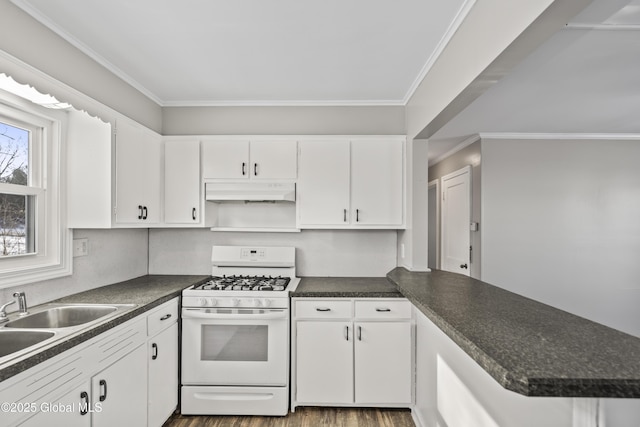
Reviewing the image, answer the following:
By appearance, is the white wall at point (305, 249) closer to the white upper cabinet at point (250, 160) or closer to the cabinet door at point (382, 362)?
the white upper cabinet at point (250, 160)

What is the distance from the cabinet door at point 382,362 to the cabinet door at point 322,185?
3.09 feet

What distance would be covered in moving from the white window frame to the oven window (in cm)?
106

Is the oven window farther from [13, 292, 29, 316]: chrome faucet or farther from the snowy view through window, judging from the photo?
the snowy view through window

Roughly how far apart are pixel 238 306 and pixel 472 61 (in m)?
2.18

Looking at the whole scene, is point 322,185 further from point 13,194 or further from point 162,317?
point 13,194

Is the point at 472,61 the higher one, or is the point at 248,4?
the point at 248,4

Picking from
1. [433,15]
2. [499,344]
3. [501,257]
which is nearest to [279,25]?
[433,15]

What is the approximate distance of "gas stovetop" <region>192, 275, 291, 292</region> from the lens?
8.52ft

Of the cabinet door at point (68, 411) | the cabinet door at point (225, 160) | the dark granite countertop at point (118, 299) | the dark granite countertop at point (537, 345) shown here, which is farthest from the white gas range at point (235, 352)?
the dark granite countertop at point (537, 345)

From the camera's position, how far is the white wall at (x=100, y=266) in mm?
2023

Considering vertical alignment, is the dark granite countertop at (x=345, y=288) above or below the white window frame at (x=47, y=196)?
below

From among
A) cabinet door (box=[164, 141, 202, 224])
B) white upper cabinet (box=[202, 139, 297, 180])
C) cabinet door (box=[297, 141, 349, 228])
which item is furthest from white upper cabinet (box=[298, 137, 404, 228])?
cabinet door (box=[164, 141, 202, 224])

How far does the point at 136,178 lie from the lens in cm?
254

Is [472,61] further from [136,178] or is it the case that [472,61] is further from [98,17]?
[136,178]
